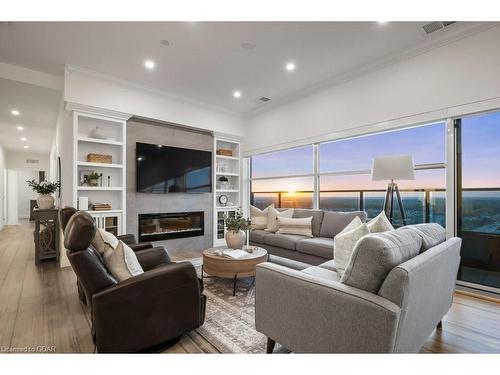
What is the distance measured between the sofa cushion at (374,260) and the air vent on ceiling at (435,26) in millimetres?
2811

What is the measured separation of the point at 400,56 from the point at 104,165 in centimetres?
474

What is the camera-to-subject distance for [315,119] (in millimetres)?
4539

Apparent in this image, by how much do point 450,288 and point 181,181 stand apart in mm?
4355

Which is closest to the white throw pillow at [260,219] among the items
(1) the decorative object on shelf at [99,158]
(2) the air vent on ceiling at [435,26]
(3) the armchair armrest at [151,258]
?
(3) the armchair armrest at [151,258]

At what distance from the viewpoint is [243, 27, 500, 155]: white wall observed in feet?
9.12

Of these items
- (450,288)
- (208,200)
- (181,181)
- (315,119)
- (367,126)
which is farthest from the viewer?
(208,200)

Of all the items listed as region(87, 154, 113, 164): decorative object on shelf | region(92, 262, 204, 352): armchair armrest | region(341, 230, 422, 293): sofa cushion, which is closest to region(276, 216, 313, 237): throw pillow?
region(92, 262, 204, 352): armchair armrest

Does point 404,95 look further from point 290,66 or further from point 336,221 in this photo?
point 336,221

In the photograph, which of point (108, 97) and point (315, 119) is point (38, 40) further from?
point (315, 119)

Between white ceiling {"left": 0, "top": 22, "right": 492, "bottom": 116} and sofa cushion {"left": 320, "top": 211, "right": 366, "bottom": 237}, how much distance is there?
2.24 metres

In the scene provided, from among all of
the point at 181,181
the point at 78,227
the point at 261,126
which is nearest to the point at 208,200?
the point at 181,181

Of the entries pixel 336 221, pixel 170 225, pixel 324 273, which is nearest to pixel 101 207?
pixel 170 225

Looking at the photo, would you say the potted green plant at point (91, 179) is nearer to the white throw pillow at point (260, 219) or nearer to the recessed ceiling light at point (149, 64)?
the recessed ceiling light at point (149, 64)

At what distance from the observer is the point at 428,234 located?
1.79 m
